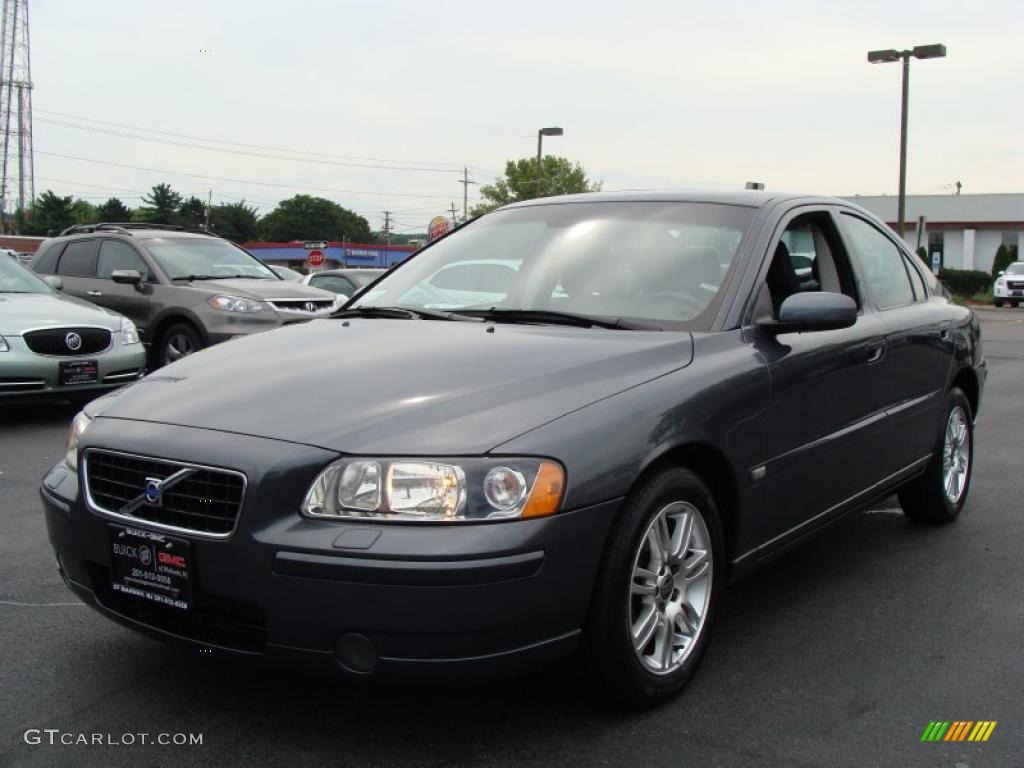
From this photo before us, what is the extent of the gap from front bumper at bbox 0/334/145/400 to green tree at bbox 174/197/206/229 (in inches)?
3734

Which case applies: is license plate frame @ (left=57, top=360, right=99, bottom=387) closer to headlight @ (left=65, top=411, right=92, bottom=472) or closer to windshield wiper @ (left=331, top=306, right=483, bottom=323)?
windshield wiper @ (left=331, top=306, right=483, bottom=323)

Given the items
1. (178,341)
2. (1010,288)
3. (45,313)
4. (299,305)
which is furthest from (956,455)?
(1010,288)

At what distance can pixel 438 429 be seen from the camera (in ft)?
8.96

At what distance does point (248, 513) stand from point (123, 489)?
51cm

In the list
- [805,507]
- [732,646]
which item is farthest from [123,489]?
[805,507]

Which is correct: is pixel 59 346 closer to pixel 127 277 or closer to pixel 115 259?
pixel 127 277

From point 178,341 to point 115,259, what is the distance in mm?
1500

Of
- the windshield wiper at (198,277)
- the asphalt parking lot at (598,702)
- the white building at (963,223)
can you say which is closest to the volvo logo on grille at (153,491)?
the asphalt parking lot at (598,702)

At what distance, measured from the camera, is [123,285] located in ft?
35.3

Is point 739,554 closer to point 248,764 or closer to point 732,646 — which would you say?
point 732,646

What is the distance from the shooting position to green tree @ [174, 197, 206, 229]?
99.6 meters

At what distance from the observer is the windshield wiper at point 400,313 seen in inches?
150

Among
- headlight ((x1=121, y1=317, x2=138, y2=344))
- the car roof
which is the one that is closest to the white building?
headlight ((x1=121, y1=317, x2=138, y2=344))

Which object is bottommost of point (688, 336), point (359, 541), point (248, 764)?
point (248, 764)
